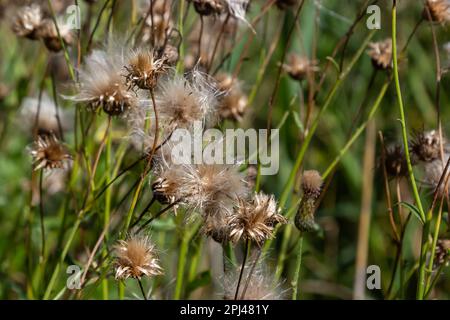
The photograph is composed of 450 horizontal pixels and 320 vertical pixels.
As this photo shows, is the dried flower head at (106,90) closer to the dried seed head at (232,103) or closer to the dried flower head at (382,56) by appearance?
the dried seed head at (232,103)

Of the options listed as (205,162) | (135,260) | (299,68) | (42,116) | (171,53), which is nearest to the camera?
(135,260)

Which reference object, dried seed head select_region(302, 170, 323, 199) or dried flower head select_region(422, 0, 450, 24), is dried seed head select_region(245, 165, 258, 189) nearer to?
dried seed head select_region(302, 170, 323, 199)

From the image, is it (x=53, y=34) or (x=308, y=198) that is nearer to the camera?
(x=308, y=198)

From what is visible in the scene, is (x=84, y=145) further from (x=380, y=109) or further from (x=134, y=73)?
(x=380, y=109)

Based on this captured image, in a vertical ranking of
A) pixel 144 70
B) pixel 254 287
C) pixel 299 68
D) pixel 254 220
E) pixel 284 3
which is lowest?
pixel 254 287

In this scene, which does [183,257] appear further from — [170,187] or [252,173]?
[170,187]

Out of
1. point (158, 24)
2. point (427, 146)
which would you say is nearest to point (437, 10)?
point (427, 146)
